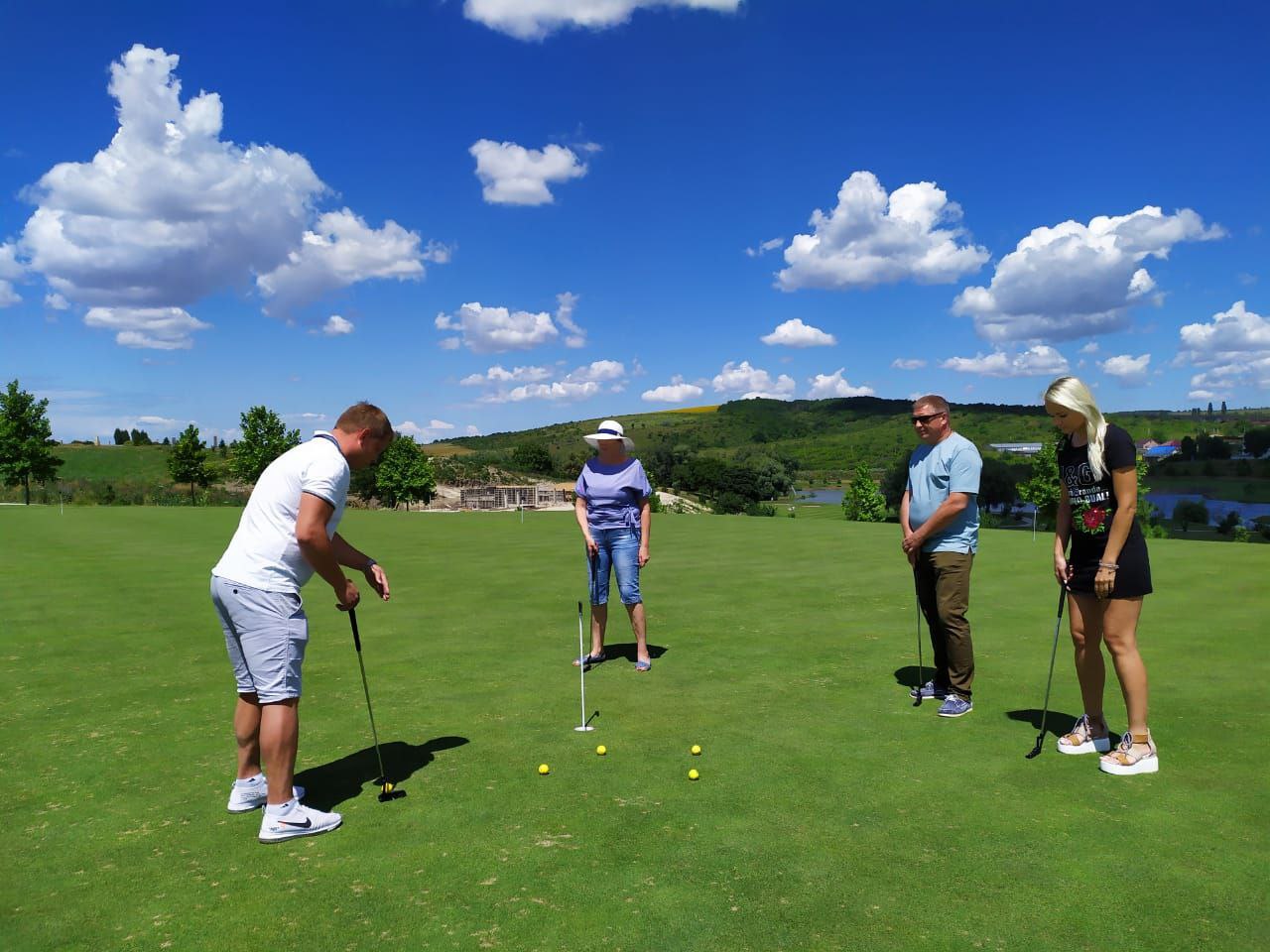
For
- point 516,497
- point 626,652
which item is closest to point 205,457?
point 516,497

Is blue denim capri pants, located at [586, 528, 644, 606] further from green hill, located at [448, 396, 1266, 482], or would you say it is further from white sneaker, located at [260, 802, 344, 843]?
green hill, located at [448, 396, 1266, 482]

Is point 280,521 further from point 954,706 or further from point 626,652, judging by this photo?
point 626,652

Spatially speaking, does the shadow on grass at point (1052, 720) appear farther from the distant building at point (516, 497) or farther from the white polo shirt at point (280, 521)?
the distant building at point (516, 497)

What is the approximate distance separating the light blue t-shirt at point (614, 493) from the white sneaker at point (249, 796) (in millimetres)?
4118

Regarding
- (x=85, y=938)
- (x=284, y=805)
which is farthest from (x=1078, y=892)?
(x=85, y=938)

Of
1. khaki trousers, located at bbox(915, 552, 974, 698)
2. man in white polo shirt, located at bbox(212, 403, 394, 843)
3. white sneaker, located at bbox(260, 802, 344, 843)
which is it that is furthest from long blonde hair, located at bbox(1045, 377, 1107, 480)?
white sneaker, located at bbox(260, 802, 344, 843)

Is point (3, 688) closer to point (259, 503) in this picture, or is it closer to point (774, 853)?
point (259, 503)

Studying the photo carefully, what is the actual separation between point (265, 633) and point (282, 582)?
0.28 metres

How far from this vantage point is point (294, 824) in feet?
14.6

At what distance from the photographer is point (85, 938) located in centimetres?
354

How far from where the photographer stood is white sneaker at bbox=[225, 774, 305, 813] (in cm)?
481

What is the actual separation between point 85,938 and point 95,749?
2.78 m

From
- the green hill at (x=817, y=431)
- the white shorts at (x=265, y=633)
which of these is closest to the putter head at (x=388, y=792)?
the white shorts at (x=265, y=633)

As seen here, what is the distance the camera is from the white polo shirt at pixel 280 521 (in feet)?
14.6
